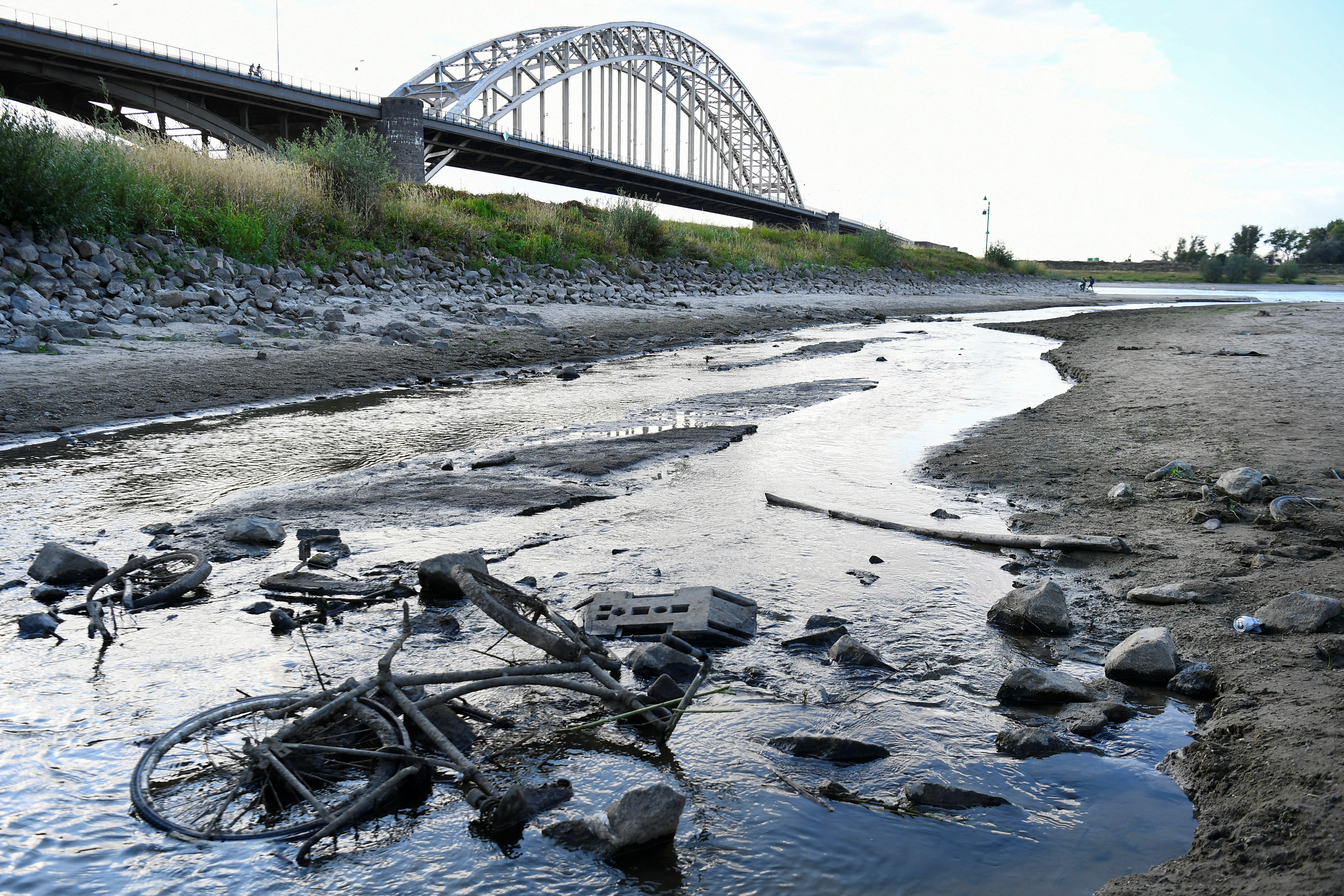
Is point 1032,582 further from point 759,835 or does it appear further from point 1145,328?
point 1145,328

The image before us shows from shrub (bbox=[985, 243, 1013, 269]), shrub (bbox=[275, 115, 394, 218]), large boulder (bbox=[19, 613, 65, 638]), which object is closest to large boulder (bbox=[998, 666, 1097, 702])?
large boulder (bbox=[19, 613, 65, 638])

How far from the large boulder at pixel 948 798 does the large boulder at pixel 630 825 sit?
1.93 ft

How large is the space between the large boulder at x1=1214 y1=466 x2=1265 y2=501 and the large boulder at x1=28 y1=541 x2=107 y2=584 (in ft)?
17.4

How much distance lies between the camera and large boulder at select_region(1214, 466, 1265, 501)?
4551 millimetres

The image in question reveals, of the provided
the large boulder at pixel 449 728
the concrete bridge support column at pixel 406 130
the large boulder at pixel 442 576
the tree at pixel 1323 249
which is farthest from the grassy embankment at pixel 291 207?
the tree at pixel 1323 249

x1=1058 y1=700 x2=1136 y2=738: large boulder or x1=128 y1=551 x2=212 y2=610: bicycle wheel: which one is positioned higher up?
x1=128 y1=551 x2=212 y2=610: bicycle wheel

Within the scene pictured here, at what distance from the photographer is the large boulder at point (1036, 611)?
122 inches

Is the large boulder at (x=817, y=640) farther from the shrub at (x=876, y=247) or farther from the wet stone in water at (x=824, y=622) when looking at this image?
the shrub at (x=876, y=247)

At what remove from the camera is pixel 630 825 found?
1.91 metres

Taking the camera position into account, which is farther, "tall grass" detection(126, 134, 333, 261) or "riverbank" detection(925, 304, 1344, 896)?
"tall grass" detection(126, 134, 333, 261)

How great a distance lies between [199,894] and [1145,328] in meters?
19.7

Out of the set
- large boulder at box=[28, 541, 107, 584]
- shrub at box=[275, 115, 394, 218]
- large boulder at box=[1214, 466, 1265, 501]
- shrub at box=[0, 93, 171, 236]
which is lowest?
large boulder at box=[28, 541, 107, 584]

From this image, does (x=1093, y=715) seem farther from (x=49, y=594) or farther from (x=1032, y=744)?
(x=49, y=594)

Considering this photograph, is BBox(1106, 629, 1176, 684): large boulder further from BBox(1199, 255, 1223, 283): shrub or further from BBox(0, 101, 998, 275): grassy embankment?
BBox(1199, 255, 1223, 283): shrub
